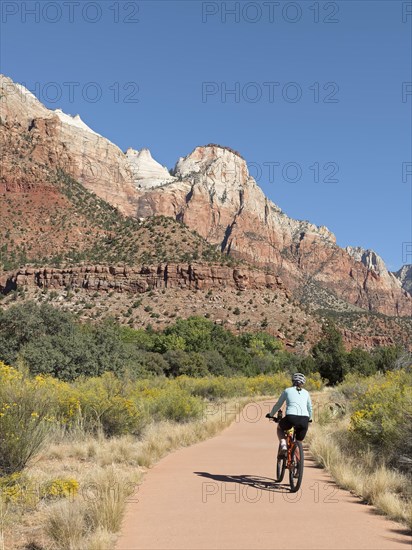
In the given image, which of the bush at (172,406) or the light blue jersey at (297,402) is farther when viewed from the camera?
the bush at (172,406)

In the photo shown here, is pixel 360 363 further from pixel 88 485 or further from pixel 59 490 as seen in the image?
pixel 59 490

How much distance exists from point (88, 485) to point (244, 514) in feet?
9.51

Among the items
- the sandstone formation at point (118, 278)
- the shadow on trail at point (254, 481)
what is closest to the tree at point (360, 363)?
the sandstone formation at point (118, 278)

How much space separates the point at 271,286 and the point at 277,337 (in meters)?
13.0

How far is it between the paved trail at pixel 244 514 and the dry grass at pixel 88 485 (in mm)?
350

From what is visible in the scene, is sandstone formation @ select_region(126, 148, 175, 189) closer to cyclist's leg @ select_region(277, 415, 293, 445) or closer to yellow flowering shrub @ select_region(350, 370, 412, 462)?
yellow flowering shrub @ select_region(350, 370, 412, 462)

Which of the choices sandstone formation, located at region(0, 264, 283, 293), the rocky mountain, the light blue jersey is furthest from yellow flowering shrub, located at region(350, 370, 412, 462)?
sandstone formation, located at region(0, 264, 283, 293)

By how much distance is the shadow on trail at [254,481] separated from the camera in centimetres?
909

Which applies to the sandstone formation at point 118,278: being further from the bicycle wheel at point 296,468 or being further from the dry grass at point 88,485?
the bicycle wheel at point 296,468

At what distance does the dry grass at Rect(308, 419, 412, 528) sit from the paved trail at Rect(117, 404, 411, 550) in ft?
0.61

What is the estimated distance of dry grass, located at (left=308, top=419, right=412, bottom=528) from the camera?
739 centimetres

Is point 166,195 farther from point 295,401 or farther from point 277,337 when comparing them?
point 295,401

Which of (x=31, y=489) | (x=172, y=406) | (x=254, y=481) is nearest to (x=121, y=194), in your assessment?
(x=172, y=406)

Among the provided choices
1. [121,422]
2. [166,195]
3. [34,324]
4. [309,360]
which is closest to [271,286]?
[309,360]
